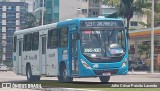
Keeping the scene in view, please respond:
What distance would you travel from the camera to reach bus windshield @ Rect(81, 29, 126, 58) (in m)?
23.3

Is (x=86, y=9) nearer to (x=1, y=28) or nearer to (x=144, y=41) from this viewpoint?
(x=144, y=41)

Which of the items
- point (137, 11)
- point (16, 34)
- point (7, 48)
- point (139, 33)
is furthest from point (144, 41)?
point (7, 48)

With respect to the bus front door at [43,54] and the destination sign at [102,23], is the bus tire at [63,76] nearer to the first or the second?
the bus front door at [43,54]

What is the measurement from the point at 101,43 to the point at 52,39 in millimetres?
4272

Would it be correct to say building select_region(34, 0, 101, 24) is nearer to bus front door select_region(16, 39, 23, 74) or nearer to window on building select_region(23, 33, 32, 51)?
bus front door select_region(16, 39, 23, 74)

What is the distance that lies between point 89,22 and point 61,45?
2.24 m

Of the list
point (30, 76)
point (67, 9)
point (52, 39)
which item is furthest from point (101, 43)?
point (67, 9)

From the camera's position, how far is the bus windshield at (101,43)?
23.3 metres

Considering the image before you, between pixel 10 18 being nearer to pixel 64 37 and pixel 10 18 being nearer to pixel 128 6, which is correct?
pixel 128 6

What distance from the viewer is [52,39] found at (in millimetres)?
26766

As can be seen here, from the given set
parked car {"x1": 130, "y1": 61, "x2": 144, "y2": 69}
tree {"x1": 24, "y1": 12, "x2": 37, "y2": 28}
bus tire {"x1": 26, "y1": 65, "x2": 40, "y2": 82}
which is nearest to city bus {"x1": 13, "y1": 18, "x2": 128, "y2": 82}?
bus tire {"x1": 26, "y1": 65, "x2": 40, "y2": 82}

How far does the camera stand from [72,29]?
24375mm

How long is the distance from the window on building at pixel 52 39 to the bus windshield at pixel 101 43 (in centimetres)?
298

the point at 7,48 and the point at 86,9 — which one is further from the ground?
the point at 86,9
